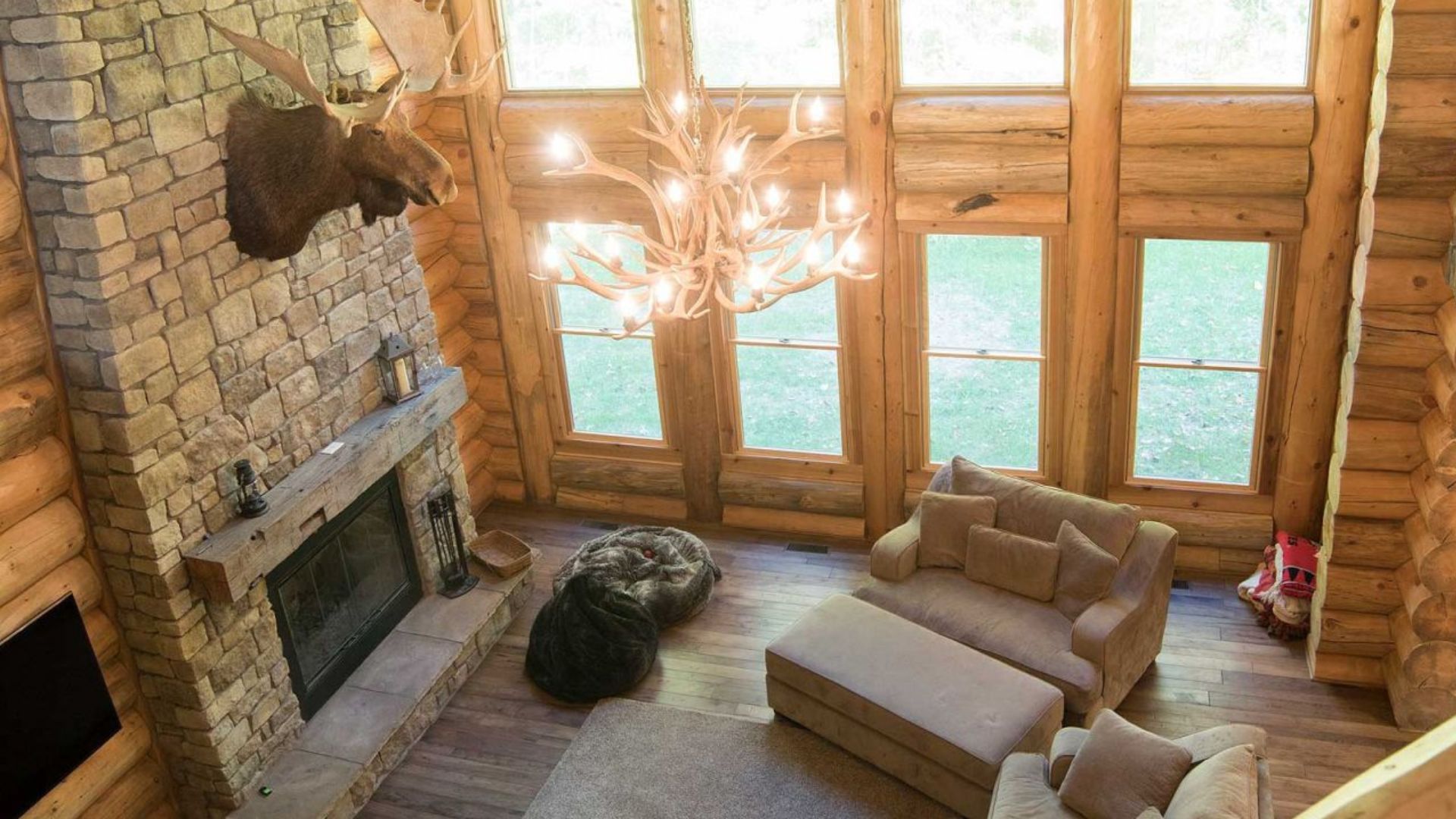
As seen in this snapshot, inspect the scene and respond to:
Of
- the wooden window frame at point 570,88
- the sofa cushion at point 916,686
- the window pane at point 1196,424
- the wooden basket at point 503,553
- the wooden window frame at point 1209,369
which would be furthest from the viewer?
the wooden basket at point 503,553

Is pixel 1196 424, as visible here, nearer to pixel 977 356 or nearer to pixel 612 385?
pixel 977 356

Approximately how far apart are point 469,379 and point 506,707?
2.76m

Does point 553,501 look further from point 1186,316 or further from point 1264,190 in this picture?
point 1264,190

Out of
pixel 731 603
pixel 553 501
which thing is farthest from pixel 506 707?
pixel 553 501

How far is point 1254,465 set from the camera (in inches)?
302

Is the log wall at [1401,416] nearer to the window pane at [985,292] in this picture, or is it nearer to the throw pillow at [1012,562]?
the throw pillow at [1012,562]

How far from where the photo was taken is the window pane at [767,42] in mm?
7430

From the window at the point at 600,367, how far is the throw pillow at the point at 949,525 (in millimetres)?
2439

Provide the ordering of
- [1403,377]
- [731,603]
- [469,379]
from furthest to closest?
[469,379], [731,603], [1403,377]

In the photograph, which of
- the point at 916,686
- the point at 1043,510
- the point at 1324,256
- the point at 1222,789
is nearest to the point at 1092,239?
the point at 1324,256

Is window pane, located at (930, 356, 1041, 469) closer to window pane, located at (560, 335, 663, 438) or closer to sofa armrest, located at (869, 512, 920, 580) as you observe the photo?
sofa armrest, located at (869, 512, 920, 580)

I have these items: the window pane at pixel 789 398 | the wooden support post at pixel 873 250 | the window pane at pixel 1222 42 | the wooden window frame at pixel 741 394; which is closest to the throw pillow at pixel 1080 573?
the wooden support post at pixel 873 250

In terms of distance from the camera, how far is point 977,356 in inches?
313

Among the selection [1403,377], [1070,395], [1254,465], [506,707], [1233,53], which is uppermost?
[1233,53]
